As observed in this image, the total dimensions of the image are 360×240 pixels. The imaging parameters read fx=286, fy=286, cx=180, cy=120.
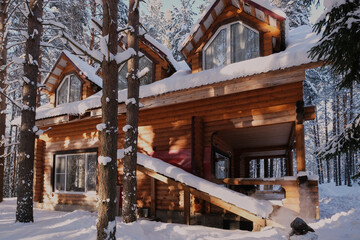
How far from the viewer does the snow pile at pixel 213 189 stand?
682 centimetres

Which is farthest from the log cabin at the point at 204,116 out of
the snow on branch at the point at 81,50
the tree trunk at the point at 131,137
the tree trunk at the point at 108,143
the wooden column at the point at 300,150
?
the snow on branch at the point at 81,50

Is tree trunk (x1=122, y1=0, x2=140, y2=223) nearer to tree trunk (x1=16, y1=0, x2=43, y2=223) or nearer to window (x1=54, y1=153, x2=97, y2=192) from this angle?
tree trunk (x1=16, y1=0, x2=43, y2=223)

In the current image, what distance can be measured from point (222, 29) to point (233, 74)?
2874mm

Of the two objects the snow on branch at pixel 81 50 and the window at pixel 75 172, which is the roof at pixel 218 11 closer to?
the snow on branch at pixel 81 50

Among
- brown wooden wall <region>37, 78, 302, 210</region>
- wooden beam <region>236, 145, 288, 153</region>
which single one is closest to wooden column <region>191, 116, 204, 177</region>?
brown wooden wall <region>37, 78, 302, 210</region>

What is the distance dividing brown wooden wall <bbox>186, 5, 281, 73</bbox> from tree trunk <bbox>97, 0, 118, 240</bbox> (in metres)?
5.56

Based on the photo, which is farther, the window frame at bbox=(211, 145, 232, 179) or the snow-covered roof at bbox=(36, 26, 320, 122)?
the window frame at bbox=(211, 145, 232, 179)

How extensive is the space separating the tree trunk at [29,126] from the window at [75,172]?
390cm

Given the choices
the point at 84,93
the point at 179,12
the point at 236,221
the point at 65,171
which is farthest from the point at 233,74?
the point at 179,12

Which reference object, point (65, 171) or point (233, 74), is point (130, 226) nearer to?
point (233, 74)

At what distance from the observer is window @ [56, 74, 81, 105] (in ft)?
46.4

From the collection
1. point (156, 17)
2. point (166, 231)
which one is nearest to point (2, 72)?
point (166, 231)

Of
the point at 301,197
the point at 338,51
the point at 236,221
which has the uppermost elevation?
the point at 338,51

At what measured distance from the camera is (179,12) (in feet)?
98.6
